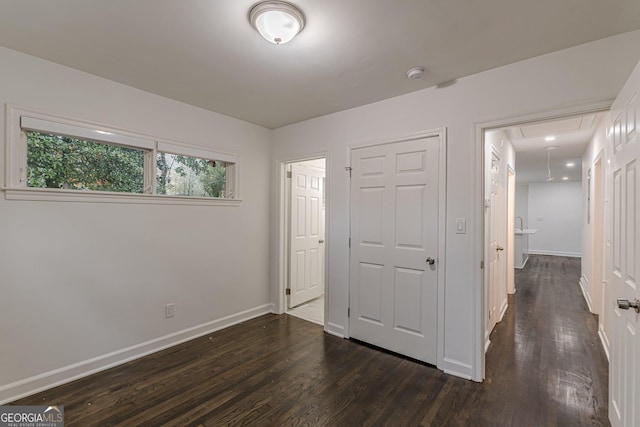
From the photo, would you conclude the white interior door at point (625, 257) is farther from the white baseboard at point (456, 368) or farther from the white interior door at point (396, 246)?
the white interior door at point (396, 246)

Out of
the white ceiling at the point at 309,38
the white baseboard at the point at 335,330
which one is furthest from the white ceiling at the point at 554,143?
the white baseboard at the point at 335,330

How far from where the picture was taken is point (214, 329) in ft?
10.7

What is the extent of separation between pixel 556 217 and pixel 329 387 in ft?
35.0

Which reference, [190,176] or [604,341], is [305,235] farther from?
[604,341]

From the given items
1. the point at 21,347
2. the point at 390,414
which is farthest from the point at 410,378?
the point at 21,347

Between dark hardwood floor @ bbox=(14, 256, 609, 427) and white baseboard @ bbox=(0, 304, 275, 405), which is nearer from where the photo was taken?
dark hardwood floor @ bbox=(14, 256, 609, 427)

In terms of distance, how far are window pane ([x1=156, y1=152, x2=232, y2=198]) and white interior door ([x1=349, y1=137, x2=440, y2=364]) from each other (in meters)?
1.63

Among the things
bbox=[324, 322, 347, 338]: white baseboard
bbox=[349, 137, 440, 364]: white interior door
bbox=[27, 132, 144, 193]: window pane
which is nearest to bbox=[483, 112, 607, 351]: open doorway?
bbox=[349, 137, 440, 364]: white interior door

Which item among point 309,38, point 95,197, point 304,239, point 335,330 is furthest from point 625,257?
point 95,197

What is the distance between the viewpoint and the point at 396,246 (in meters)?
2.78

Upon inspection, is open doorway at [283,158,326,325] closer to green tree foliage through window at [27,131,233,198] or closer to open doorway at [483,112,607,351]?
green tree foliage through window at [27,131,233,198]

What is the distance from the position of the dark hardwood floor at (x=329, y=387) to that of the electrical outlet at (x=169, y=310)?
33 centimetres

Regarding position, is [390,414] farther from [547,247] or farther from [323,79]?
[547,247]

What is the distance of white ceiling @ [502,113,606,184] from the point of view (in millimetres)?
3582
